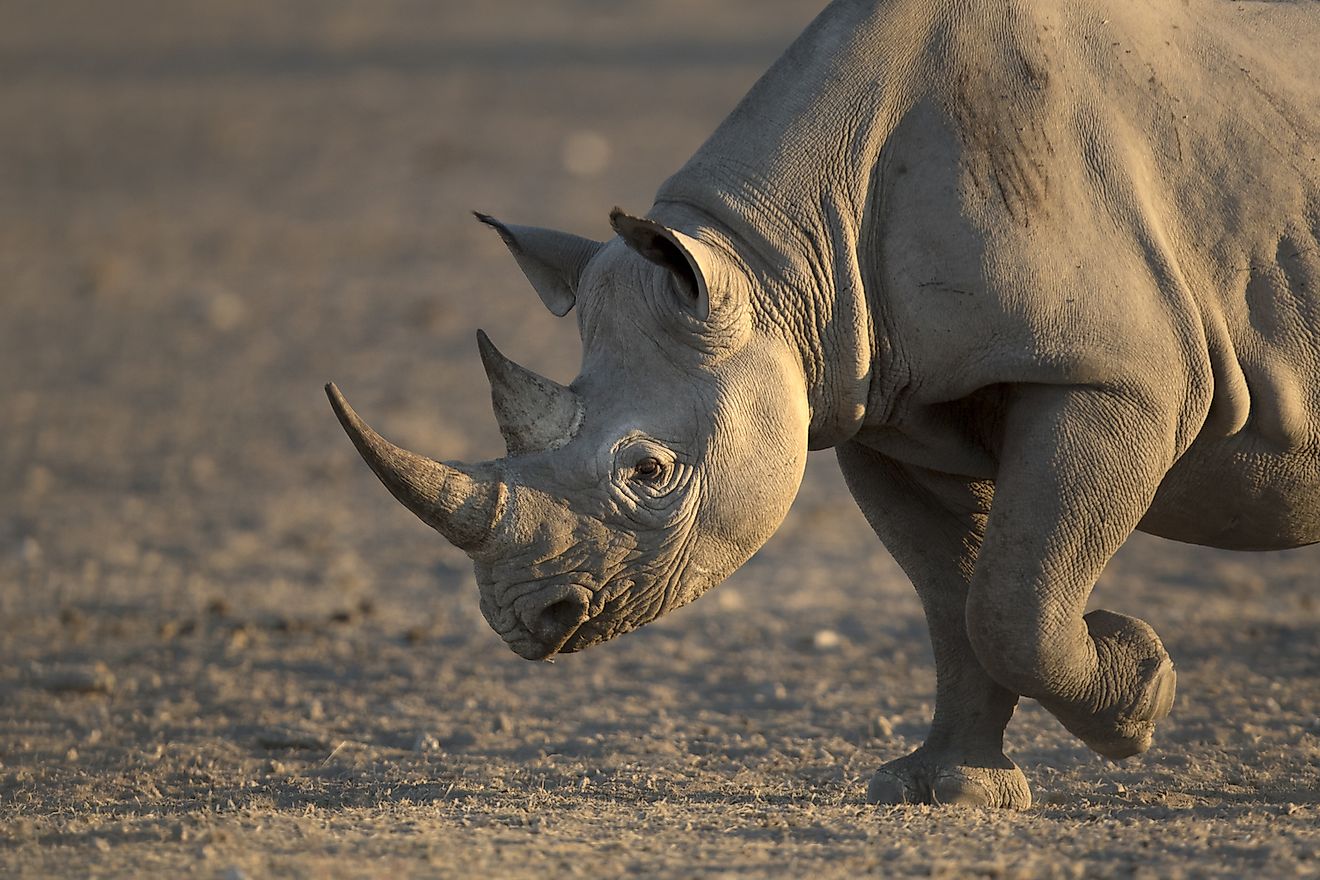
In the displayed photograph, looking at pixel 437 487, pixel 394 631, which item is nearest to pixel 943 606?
pixel 437 487

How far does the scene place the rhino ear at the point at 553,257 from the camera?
5.46m

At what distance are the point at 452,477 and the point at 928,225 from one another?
1.33 metres

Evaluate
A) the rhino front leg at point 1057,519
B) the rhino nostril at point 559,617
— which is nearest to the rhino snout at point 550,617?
the rhino nostril at point 559,617

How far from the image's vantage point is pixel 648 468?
492cm

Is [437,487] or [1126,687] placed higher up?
[1126,687]

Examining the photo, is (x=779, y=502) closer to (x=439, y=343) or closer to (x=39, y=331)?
(x=439, y=343)

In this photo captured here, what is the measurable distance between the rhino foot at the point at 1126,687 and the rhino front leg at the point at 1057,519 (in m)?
0.11

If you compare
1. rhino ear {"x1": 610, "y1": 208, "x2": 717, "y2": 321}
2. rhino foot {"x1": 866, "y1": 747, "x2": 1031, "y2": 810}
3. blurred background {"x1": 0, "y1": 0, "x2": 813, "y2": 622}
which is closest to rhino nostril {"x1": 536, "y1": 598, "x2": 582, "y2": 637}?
rhino ear {"x1": 610, "y1": 208, "x2": 717, "y2": 321}

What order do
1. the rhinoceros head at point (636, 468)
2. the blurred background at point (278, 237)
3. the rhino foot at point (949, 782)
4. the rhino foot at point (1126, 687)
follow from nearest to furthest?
the rhinoceros head at point (636, 468)
the rhino foot at point (1126, 687)
the rhino foot at point (949, 782)
the blurred background at point (278, 237)

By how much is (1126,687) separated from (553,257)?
1.89 metres

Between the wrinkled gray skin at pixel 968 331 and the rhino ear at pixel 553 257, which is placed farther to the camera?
the rhino ear at pixel 553 257

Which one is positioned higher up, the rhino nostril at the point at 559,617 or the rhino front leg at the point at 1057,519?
the rhino front leg at the point at 1057,519

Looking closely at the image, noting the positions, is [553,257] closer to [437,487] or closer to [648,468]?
[648,468]

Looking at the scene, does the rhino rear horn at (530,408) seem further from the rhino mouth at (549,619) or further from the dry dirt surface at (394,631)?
the dry dirt surface at (394,631)
